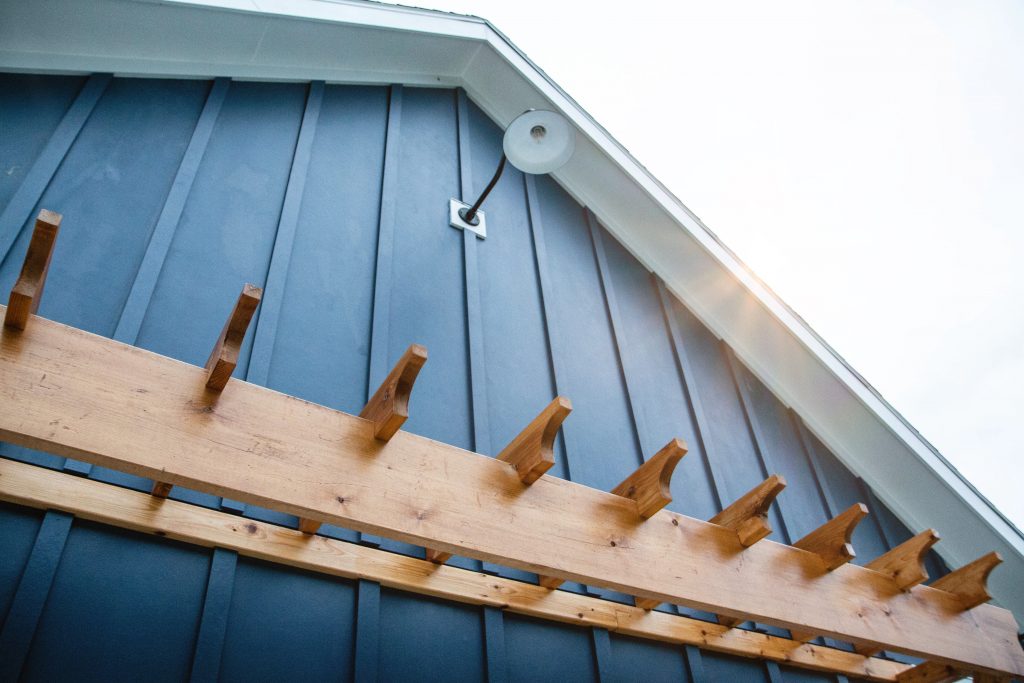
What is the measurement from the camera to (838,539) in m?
2.23

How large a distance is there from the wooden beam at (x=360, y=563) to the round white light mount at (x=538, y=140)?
189 centimetres

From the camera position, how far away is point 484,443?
9.57ft

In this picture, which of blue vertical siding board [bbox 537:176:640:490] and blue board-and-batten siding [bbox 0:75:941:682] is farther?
blue vertical siding board [bbox 537:176:640:490]

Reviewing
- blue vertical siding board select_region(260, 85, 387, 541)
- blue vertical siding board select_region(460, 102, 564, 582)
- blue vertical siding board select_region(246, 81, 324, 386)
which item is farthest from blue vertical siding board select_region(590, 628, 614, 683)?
blue vertical siding board select_region(246, 81, 324, 386)

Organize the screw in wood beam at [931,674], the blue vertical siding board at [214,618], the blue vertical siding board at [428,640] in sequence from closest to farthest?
the blue vertical siding board at [214,618] < the blue vertical siding board at [428,640] < the screw in wood beam at [931,674]

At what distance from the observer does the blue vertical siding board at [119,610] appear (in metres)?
1.76

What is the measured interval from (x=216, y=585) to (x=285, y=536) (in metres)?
0.25

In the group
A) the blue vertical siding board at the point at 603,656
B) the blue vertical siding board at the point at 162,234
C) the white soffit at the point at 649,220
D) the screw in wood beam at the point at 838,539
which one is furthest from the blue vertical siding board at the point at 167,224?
the screw in wood beam at the point at 838,539

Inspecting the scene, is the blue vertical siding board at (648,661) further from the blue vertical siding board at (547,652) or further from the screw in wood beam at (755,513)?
the screw in wood beam at (755,513)

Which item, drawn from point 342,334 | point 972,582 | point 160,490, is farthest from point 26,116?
point 972,582

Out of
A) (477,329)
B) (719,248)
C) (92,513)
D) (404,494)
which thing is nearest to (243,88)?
(477,329)

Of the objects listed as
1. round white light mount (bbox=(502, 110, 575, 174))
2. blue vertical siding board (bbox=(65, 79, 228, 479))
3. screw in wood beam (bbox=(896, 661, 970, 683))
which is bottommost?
screw in wood beam (bbox=(896, 661, 970, 683))

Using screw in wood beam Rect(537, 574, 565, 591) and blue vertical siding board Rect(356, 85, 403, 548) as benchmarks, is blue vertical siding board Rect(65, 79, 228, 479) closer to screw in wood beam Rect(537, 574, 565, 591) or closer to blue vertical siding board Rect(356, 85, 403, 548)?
blue vertical siding board Rect(356, 85, 403, 548)

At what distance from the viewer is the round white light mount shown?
10.7 feet
